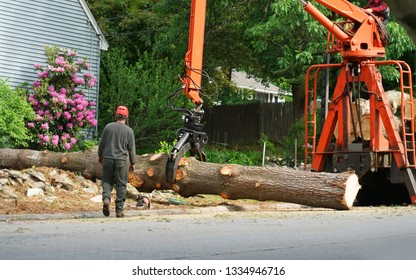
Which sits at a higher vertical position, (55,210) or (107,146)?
(107,146)

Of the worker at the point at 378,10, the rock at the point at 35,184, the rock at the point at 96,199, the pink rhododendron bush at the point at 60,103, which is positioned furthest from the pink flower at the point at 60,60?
the worker at the point at 378,10

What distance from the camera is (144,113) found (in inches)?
1211

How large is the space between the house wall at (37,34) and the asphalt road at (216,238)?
1456cm

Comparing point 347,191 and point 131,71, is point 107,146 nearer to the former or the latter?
point 347,191

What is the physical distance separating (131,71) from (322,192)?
1696cm

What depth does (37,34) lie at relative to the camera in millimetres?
27938

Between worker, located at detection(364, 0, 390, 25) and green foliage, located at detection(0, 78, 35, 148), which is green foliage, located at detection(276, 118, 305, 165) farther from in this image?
worker, located at detection(364, 0, 390, 25)

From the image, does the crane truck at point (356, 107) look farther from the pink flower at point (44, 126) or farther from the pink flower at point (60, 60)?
the pink flower at point (60, 60)

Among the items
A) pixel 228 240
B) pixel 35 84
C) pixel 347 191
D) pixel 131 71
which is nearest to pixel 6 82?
pixel 35 84

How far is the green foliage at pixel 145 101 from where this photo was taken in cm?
3034

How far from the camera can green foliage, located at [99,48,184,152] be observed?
3034 centimetres

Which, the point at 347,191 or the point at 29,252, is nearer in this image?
the point at 29,252

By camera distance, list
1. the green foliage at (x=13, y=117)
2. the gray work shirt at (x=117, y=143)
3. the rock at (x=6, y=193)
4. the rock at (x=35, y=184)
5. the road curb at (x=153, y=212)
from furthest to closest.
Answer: the green foliage at (x=13, y=117)
the rock at (x=35, y=184)
the rock at (x=6, y=193)
the gray work shirt at (x=117, y=143)
the road curb at (x=153, y=212)

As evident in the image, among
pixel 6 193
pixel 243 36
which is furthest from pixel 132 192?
pixel 243 36
